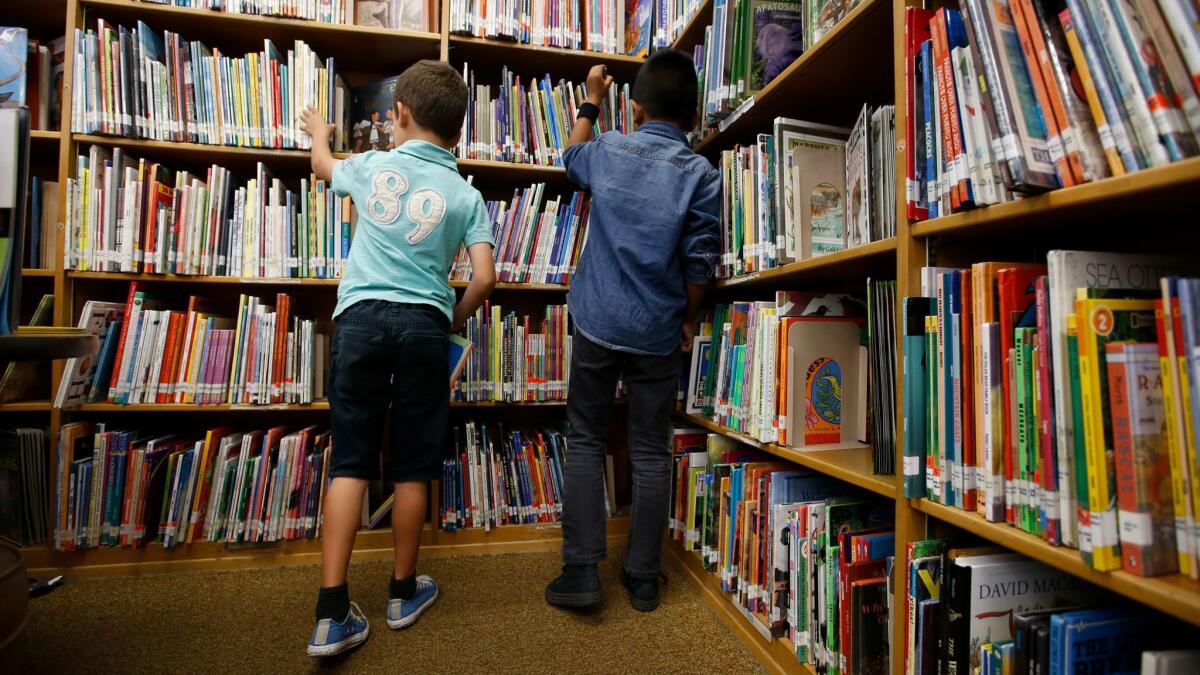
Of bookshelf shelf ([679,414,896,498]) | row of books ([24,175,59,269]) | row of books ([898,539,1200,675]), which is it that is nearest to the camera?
row of books ([898,539,1200,675])

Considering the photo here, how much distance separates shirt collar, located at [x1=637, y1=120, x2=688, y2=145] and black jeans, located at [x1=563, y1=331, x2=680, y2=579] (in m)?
0.61

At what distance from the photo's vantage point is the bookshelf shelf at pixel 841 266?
102 cm

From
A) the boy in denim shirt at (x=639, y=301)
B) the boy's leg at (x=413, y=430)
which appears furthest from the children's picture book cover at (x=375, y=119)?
the boy's leg at (x=413, y=430)

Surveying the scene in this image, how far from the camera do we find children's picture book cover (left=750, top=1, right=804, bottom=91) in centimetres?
143

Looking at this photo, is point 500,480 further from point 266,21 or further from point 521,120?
point 266,21

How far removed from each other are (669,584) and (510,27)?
6.40 feet

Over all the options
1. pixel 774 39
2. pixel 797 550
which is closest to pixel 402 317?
pixel 797 550

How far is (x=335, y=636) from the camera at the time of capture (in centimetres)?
125

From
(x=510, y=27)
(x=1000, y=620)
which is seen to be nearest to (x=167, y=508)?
(x=510, y=27)

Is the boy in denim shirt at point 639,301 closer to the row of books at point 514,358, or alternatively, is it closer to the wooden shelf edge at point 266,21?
the row of books at point 514,358

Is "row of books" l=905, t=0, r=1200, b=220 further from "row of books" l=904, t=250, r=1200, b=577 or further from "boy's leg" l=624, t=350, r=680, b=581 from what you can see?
"boy's leg" l=624, t=350, r=680, b=581

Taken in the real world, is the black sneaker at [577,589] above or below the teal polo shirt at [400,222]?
below

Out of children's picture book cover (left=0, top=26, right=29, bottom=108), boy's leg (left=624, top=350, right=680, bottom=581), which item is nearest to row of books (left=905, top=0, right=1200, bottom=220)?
boy's leg (left=624, top=350, right=680, bottom=581)

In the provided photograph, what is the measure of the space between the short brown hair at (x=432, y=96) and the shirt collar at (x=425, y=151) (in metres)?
0.06
